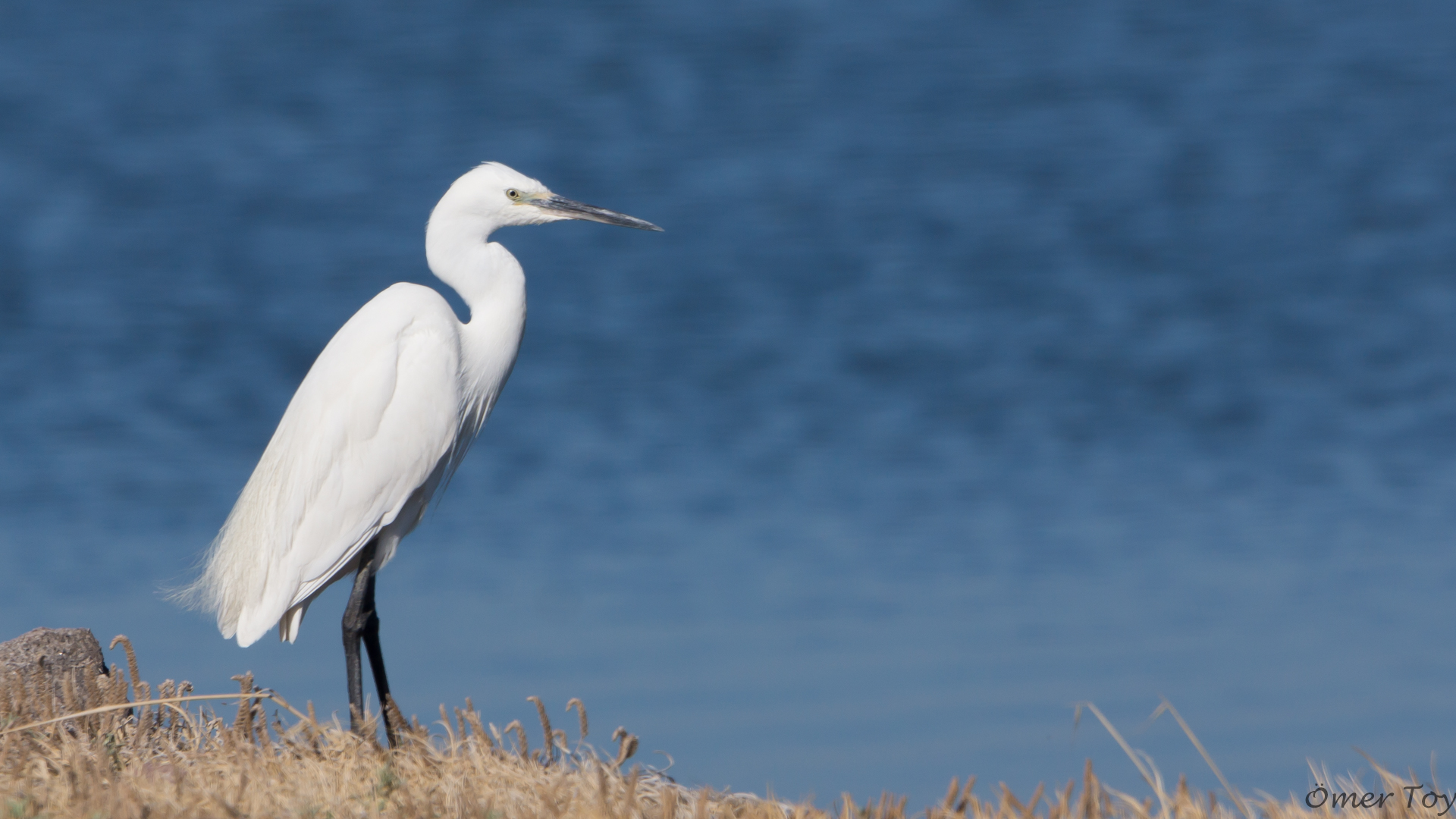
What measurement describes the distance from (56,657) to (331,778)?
5.69 ft

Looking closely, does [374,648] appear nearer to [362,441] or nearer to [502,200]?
[362,441]

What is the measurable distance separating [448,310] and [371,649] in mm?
1222

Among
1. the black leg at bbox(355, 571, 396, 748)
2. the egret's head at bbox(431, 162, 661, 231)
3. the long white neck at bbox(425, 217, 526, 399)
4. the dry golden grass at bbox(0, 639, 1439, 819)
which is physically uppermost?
the egret's head at bbox(431, 162, 661, 231)

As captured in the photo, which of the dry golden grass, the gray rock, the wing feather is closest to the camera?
the dry golden grass

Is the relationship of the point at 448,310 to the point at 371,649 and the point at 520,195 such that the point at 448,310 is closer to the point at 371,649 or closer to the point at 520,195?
the point at 520,195

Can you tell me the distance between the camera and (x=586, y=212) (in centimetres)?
461

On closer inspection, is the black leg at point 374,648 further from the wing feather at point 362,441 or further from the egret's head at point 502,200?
the egret's head at point 502,200

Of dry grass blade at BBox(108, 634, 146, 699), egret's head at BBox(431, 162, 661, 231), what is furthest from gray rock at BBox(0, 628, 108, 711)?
egret's head at BBox(431, 162, 661, 231)

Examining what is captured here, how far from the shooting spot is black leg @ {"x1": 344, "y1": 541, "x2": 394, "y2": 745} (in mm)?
4184

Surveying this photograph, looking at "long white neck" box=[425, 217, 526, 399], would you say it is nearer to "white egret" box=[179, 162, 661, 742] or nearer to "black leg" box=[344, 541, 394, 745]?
"white egret" box=[179, 162, 661, 742]

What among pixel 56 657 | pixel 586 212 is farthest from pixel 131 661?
pixel 586 212

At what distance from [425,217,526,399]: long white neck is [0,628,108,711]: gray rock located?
164 cm

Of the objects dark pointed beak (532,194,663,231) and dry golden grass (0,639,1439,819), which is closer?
dry golden grass (0,639,1439,819)

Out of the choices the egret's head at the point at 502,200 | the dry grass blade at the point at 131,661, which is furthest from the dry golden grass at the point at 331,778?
the egret's head at the point at 502,200
